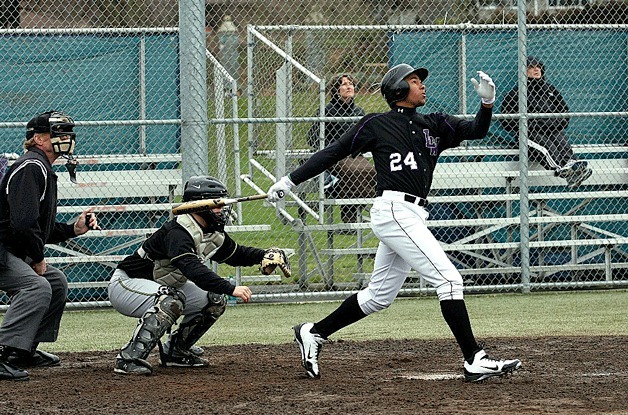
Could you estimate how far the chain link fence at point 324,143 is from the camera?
10.7 meters

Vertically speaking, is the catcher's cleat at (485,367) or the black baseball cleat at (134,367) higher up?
the catcher's cleat at (485,367)

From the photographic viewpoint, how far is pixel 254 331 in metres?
8.77

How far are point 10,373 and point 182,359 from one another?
1052 millimetres

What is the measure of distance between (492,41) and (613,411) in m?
7.46

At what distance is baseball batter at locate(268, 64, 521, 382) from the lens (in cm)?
605

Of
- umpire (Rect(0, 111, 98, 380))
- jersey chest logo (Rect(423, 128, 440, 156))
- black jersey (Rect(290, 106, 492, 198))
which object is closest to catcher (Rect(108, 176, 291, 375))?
umpire (Rect(0, 111, 98, 380))

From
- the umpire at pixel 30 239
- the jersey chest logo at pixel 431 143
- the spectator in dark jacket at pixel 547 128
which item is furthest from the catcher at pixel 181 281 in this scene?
the spectator in dark jacket at pixel 547 128

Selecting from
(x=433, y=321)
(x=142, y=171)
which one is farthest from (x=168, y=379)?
(x=142, y=171)

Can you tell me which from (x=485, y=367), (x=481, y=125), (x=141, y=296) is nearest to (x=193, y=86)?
(x=141, y=296)

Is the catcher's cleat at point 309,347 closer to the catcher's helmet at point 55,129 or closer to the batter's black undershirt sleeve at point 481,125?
the batter's black undershirt sleeve at point 481,125

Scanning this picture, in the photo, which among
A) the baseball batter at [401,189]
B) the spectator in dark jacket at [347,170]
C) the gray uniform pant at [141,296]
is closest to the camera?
the baseball batter at [401,189]

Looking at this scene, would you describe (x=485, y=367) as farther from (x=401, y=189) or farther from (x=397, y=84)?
(x=397, y=84)

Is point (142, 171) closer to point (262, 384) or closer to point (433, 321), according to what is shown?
point (433, 321)

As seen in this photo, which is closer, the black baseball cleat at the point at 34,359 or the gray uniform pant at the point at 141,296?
the gray uniform pant at the point at 141,296
